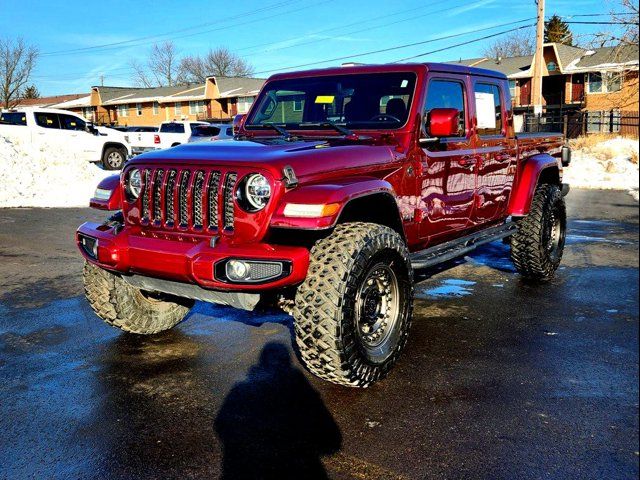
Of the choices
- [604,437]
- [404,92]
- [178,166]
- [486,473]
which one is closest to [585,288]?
[404,92]

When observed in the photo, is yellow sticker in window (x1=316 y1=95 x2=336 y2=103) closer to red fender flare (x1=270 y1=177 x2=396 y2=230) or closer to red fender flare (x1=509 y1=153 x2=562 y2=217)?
red fender flare (x1=270 y1=177 x2=396 y2=230)

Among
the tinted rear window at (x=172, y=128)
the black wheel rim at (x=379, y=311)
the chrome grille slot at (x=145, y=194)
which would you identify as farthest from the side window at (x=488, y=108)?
the tinted rear window at (x=172, y=128)

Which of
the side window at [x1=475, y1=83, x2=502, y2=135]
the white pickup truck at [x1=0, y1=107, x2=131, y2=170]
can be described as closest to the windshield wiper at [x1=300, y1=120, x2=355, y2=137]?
the side window at [x1=475, y1=83, x2=502, y2=135]

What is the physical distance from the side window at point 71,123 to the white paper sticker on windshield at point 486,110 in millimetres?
17233

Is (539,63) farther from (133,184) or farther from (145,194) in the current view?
(145,194)

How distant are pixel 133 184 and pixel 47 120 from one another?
56.7ft

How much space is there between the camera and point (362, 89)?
5.02 metres

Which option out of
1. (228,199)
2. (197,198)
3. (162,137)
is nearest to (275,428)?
(228,199)

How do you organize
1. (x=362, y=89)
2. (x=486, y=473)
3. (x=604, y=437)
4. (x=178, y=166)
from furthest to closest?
(x=362, y=89) < (x=178, y=166) < (x=604, y=437) < (x=486, y=473)

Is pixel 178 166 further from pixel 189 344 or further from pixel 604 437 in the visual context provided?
pixel 604 437

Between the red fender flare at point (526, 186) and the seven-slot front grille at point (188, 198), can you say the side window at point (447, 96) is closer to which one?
the red fender flare at point (526, 186)

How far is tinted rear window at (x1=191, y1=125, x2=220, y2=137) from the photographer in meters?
22.5

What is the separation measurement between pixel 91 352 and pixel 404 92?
10.5ft

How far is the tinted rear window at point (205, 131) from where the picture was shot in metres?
22.5
